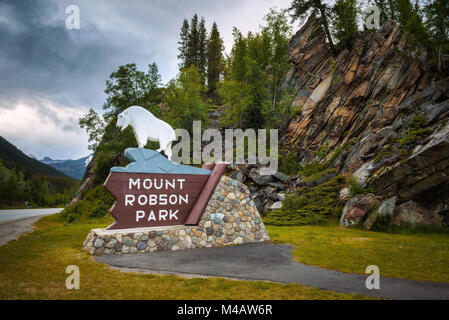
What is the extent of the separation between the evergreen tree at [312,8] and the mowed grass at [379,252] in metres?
22.2

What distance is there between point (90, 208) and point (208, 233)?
15.0 metres

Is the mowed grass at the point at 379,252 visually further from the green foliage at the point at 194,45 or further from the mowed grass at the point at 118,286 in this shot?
the green foliage at the point at 194,45

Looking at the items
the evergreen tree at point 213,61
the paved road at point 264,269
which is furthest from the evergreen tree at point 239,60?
the paved road at point 264,269

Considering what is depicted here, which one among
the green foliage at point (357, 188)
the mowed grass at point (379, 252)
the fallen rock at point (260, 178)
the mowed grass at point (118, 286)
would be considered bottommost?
the mowed grass at point (379, 252)

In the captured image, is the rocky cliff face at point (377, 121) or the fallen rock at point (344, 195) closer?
the rocky cliff face at point (377, 121)

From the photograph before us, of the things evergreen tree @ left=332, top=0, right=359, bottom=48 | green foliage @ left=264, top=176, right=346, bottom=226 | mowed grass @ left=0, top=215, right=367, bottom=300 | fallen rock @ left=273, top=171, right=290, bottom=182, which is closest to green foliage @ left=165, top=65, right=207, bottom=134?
fallen rock @ left=273, top=171, right=290, bottom=182

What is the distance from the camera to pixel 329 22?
27719 millimetres

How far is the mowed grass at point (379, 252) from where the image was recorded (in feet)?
19.8

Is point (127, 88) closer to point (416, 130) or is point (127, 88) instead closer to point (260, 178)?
point (260, 178)

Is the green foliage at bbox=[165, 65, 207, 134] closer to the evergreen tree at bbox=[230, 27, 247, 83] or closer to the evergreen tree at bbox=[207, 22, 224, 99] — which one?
the evergreen tree at bbox=[230, 27, 247, 83]

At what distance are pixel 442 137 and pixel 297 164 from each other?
1049cm

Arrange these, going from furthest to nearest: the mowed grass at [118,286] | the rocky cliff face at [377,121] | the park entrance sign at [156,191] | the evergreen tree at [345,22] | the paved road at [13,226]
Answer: the evergreen tree at [345,22] → the rocky cliff face at [377,121] → the paved road at [13,226] → the park entrance sign at [156,191] → the mowed grass at [118,286]

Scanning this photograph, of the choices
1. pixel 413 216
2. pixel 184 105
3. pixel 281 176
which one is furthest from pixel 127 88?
pixel 413 216

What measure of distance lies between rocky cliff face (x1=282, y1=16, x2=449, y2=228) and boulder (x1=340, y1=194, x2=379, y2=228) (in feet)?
0.14
